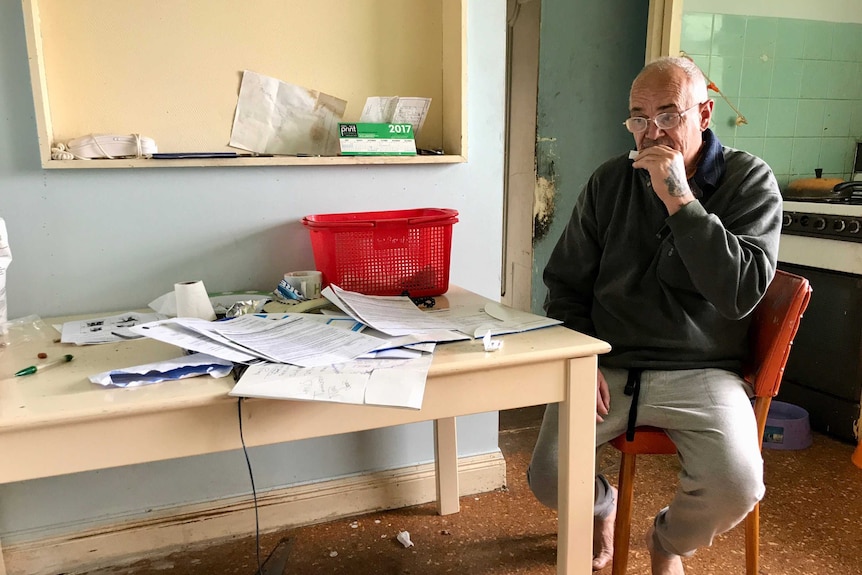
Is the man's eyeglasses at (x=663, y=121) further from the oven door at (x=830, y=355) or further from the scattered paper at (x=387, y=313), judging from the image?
the oven door at (x=830, y=355)

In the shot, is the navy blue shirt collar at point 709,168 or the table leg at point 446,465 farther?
the table leg at point 446,465

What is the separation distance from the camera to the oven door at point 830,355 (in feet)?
7.33

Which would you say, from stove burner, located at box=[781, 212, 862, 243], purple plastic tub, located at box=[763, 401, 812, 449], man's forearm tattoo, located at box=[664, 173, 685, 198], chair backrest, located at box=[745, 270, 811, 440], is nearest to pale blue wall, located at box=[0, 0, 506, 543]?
man's forearm tattoo, located at box=[664, 173, 685, 198]

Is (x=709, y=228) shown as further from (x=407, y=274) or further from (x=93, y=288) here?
(x=93, y=288)

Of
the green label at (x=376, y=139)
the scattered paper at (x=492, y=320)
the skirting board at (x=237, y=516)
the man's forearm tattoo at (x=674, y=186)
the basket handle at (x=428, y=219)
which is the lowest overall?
the skirting board at (x=237, y=516)

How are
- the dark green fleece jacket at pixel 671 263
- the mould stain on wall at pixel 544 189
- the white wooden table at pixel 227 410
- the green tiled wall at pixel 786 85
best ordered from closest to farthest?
1. the white wooden table at pixel 227 410
2. the dark green fleece jacket at pixel 671 263
3. the green tiled wall at pixel 786 85
4. the mould stain on wall at pixel 544 189

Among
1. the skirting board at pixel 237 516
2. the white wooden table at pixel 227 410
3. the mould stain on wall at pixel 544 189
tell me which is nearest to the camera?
the white wooden table at pixel 227 410

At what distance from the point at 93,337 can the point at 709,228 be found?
126cm

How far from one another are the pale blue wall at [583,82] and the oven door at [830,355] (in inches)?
40.1

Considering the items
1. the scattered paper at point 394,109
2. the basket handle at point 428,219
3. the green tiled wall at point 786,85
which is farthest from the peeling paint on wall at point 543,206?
the basket handle at point 428,219

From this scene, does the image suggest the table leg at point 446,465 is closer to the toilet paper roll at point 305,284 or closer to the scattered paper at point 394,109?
the toilet paper roll at point 305,284

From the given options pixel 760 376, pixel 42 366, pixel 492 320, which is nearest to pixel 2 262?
pixel 42 366

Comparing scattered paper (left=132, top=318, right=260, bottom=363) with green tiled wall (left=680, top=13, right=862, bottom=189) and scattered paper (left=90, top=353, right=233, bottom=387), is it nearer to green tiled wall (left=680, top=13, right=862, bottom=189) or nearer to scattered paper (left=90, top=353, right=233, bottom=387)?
scattered paper (left=90, top=353, right=233, bottom=387)

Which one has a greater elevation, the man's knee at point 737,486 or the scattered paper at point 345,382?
the scattered paper at point 345,382
